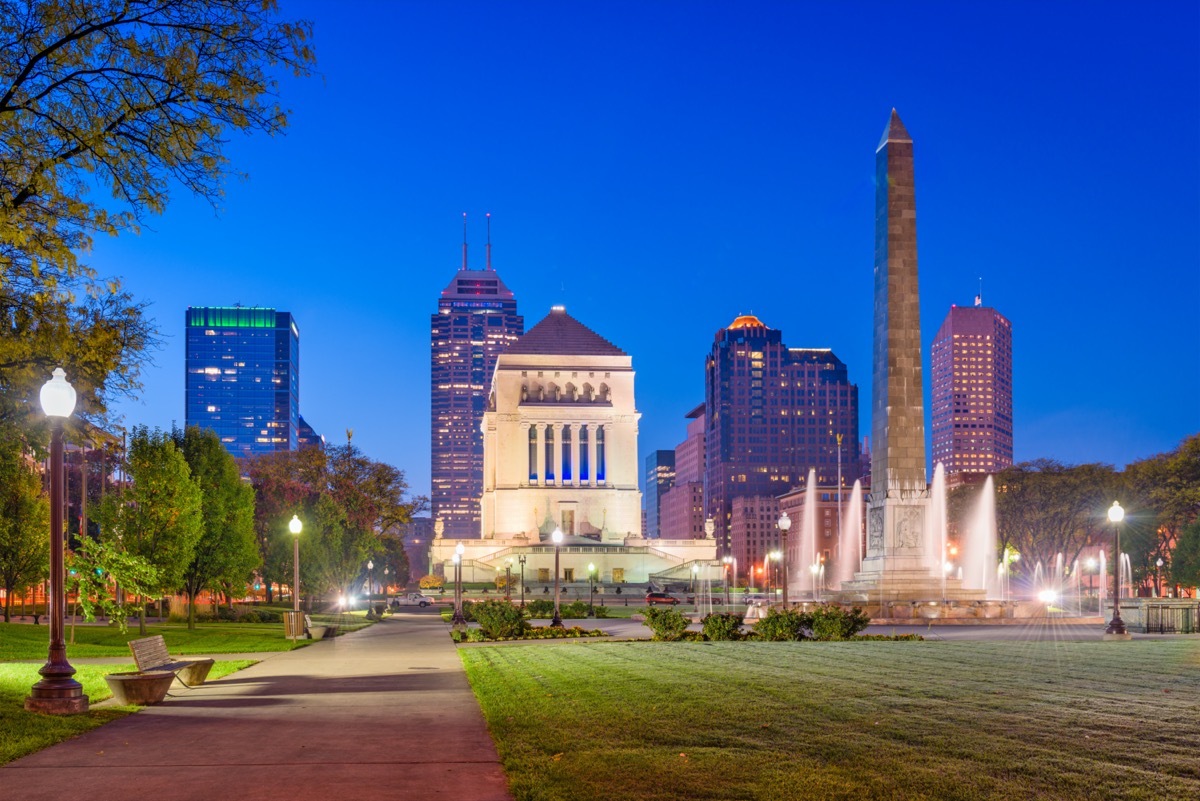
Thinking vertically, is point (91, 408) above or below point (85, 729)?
above

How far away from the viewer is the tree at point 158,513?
4144 cm

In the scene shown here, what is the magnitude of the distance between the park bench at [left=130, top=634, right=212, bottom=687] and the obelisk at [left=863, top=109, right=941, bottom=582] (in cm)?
3070

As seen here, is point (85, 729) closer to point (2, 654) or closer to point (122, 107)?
point (122, 107)

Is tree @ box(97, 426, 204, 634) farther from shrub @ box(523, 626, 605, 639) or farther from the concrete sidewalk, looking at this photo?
the concrete sidewalk

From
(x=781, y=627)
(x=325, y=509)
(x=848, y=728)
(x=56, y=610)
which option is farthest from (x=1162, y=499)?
(x=56, y=610)

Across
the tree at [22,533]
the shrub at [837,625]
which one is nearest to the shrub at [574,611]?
the shrub at [837,625]

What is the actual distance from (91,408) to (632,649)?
14.9 metres

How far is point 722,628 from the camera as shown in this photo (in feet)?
104

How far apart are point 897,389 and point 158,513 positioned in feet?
92.3

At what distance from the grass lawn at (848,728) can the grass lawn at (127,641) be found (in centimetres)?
1325

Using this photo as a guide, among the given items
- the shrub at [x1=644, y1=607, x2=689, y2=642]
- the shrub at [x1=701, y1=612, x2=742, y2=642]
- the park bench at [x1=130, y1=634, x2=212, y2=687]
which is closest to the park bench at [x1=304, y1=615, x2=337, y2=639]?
the shrub at [x1=644, y1=607, x2=689, y2=642]

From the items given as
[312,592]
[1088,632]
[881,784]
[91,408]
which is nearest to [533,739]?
[881,784]

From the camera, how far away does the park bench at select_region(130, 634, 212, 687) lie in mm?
18250

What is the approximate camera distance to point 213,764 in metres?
12.1
